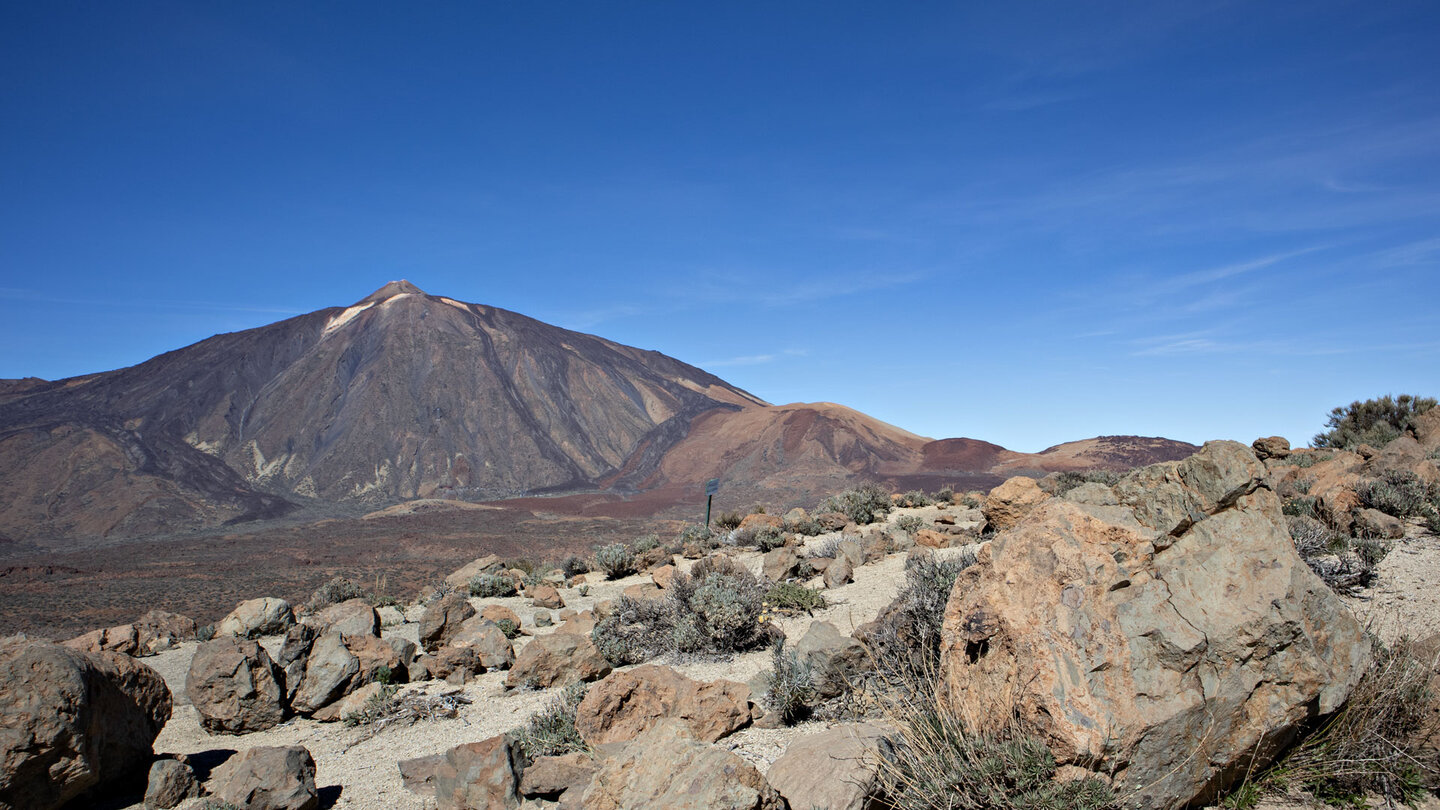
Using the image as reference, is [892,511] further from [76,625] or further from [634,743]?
[76,625]

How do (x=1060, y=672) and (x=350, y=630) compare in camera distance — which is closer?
(x=1060, y=672)

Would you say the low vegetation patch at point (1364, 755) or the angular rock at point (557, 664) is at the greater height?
the low vegetation patch at point (1364, 755)

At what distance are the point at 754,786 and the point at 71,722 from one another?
16.7 feet

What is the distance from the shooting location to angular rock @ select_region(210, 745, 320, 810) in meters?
5.13

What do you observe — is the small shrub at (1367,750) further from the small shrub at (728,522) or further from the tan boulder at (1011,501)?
the small shrub at (728,522)

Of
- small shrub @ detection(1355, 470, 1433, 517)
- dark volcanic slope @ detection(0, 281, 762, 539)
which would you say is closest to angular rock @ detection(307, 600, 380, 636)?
small shrub @ detection(1355, 470, 1433, 517)

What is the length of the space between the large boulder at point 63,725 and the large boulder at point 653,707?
11.7 feet

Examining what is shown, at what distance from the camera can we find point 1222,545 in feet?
11.6

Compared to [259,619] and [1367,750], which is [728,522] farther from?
[1367,750]

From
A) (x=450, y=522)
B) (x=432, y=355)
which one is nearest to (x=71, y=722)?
(x=450, y=522)

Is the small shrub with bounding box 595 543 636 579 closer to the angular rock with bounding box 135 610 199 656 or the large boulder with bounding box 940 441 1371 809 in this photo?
the angular rock with bounding box 135 610 199 656

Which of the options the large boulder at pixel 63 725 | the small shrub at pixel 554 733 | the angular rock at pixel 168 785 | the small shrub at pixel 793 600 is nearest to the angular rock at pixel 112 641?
the large boulder at pixel 63 725

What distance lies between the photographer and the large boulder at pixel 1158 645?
3.08m

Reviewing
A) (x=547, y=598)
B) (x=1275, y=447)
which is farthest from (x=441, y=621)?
(x=1275, y=447)
